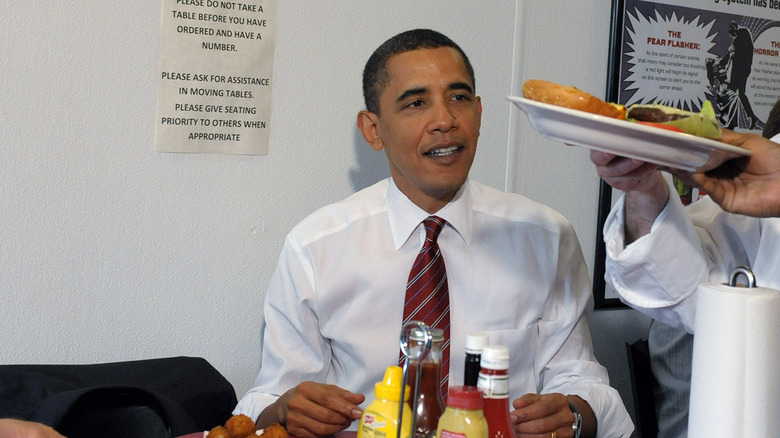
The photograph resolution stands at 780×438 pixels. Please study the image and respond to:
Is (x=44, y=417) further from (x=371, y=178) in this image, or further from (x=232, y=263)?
(x=371, y=178)

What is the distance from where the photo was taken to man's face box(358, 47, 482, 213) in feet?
5.35

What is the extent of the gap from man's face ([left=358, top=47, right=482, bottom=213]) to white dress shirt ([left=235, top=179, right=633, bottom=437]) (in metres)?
0.06

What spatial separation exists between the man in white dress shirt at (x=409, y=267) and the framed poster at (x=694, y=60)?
633 millimetres

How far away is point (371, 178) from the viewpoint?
6.81 ft

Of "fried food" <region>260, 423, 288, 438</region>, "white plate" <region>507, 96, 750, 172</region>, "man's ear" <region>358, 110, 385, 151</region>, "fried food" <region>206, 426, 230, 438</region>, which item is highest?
"man's ear" <region>358, 110, 385, 151</region>

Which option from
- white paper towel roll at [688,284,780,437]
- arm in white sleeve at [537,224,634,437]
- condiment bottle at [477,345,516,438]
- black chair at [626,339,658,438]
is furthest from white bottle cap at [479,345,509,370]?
black chair at [626,339,658,438]

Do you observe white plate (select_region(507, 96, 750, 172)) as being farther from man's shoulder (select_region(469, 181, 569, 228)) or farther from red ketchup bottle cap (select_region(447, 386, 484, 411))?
man's shoulder (select_region(469, 181, 569, 228))

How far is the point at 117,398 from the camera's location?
1.43 meters

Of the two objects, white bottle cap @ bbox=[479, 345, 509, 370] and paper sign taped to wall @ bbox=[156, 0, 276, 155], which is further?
paper sign taped to wall @ bbox=[156, 0, 276, 155]

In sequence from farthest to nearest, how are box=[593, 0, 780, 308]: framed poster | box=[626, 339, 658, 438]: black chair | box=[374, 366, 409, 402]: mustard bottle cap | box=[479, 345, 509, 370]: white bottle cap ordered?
box=[593, 0, 780, 308]: framed poster
box=[626, 339, 658, 438]: black chair
box=[374, 366, 409, 402]: mustard bottle cap
box=[479, 345, 509, 370]: white bottle cap

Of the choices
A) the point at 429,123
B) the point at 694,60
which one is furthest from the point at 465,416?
the point at 694,60

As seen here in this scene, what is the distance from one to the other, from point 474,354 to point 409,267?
2.53ft

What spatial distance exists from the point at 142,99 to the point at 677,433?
1.48 metres

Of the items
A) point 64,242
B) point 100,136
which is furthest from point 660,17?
point 64,242
